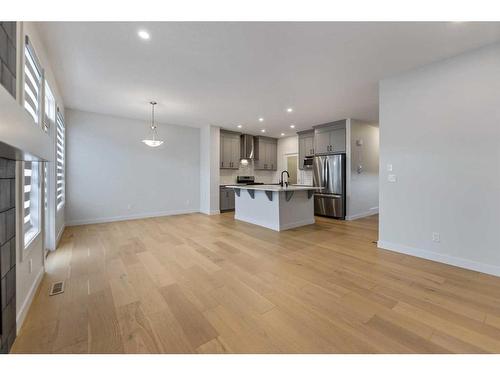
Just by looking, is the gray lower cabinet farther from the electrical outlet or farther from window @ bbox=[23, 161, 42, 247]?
the electrical outlet

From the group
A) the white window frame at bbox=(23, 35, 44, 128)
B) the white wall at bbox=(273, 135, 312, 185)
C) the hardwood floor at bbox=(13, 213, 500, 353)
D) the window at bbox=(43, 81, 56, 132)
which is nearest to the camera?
the hardwood floor at bbox=(13, 213, 500, 353)

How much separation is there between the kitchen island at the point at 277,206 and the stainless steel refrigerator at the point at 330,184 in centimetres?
93

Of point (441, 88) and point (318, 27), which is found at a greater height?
point (318, 27)

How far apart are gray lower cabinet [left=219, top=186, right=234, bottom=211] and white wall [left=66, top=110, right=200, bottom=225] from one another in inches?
31.3

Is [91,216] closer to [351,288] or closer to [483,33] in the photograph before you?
[351,288]

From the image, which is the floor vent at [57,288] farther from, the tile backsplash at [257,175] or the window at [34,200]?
the tile backsplash at [257,175]

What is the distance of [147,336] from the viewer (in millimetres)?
1495

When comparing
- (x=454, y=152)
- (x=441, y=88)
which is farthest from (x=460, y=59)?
(x=454, y=152)

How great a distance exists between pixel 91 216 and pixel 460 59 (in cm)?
733

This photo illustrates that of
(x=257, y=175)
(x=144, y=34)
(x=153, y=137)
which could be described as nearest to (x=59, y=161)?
(x=153, y=137)

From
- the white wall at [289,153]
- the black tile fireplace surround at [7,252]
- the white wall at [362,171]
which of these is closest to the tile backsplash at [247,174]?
the white wall at [289,153]

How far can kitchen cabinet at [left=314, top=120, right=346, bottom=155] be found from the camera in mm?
5633

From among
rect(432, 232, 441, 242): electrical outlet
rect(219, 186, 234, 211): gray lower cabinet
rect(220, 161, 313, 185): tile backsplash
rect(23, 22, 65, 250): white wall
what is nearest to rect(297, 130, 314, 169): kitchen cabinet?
rect(220, 161, 313, 185): tile backsplash

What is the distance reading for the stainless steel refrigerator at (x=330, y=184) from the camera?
558 centimetres
